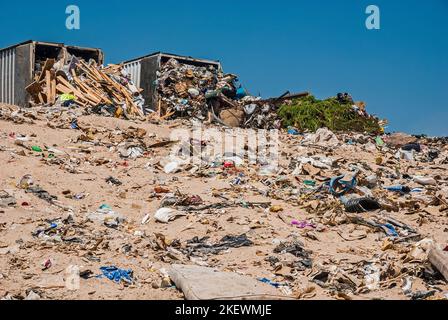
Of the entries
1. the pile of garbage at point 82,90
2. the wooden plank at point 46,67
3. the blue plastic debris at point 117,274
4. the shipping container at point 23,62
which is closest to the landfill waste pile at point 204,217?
the blue plastic debris at point 117,274

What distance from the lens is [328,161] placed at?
9.89 meters

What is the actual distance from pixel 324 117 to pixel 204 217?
→ 27.3 feet

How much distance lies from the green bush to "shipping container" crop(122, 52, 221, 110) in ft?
7.88

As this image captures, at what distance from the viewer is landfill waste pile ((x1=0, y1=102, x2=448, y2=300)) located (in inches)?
187

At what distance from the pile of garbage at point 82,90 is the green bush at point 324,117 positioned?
12.2ft

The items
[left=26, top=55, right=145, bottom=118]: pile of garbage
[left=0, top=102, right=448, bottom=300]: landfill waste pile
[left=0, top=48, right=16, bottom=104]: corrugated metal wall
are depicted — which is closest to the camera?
[left=0, top=102, right=448, bottom=300]: landfill waste pile

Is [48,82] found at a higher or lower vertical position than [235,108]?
higher

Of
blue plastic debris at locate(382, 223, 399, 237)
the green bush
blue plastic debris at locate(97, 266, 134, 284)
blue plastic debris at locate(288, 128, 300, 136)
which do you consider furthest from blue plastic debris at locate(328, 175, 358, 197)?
the green bush

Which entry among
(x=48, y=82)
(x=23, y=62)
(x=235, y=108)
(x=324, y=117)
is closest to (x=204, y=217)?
(x=48, y=82)

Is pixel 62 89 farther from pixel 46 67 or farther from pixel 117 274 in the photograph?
pixel 117 274

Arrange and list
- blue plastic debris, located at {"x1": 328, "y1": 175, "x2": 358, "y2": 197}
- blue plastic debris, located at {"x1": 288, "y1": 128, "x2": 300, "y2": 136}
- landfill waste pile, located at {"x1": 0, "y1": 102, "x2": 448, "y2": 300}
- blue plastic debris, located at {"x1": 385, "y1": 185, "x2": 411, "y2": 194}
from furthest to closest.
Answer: blue plastic debris, located at {"x1": 288, "y1": 128, "x2": 300, "y2": 136}
blue plastic debris, located at {"x1": 385, "y1": 185, "x2": 411, "y2": 194}
blue plastic debris, located at {"x1": 328, "y1": 175, "x2": 358, "y2": 197}
landfill waste pile, located at {"x1": 0, "y1": 102, "x2": 448, "y2": 300}

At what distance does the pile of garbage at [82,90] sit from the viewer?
13.1 metres

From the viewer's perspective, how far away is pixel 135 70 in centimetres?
1541

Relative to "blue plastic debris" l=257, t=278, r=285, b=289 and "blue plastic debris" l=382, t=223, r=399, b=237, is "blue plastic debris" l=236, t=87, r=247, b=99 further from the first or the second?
"blue plastic debris" l=257, t=278, r=285, b=289
